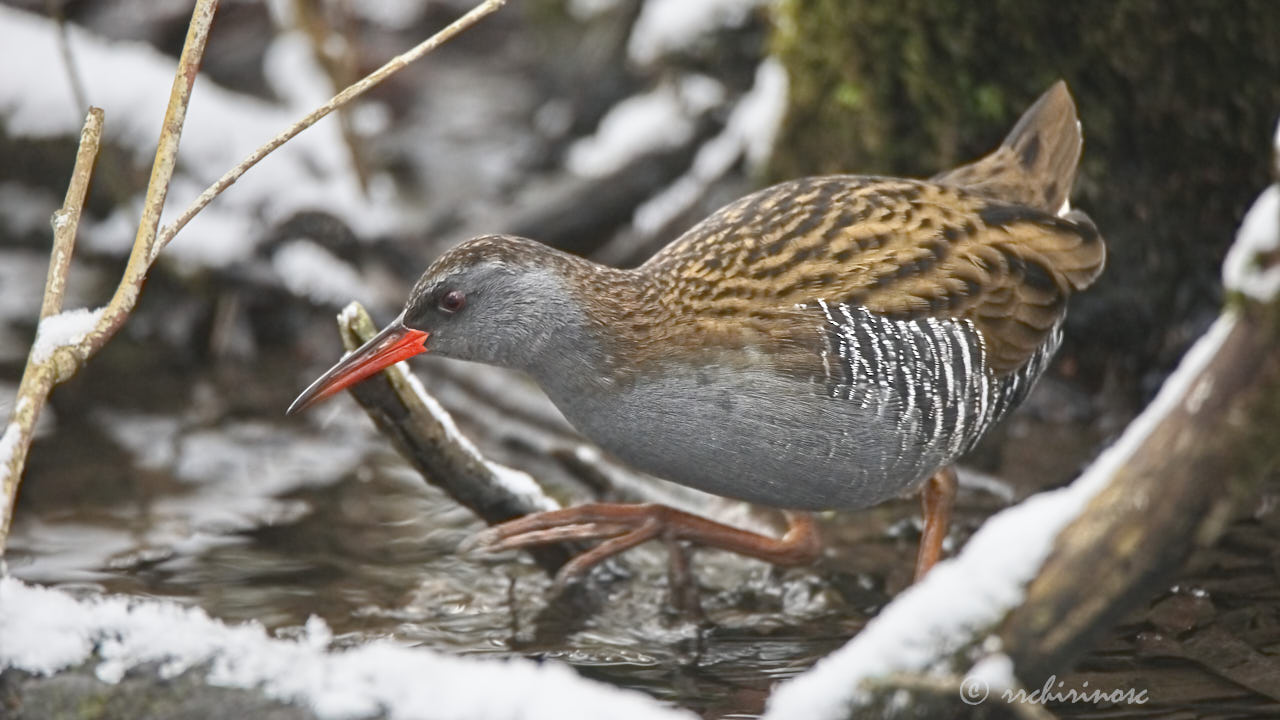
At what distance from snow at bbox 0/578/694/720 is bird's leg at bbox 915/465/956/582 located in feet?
4.12

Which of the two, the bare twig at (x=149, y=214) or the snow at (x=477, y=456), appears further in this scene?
the snow at (x=477, y=456)

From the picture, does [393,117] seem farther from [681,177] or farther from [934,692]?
[934,692]

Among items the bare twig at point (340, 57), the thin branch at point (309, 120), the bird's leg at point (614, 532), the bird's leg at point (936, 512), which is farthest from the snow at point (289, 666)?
the bare twig at point (340, 57)

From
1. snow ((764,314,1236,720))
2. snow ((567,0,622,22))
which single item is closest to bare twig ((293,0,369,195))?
snow ((567,0,622,22))

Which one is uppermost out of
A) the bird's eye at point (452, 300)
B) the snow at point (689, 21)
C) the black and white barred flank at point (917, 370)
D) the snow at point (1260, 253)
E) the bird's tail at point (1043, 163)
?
the snow at point (689, 21)

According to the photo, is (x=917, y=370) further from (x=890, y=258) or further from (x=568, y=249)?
(x=568, y=249)

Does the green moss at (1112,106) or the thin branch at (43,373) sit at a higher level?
the green moss at (1112,106)

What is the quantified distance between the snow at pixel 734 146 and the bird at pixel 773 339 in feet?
5.03

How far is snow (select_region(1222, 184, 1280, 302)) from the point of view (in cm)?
166

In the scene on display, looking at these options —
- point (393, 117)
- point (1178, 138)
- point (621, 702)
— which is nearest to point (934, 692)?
point (621, 702)

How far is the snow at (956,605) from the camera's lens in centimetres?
182

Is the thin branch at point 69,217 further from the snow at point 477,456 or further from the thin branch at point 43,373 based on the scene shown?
the snow at point 477,456

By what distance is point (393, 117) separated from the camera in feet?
22.5

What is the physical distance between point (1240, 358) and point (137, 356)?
4.14 metres
